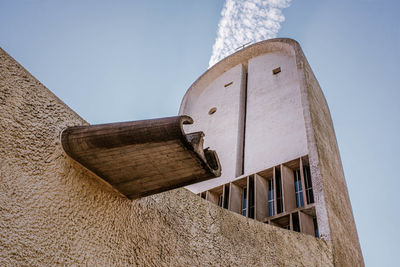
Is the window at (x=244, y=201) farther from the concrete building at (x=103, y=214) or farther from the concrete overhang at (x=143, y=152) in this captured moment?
the concrete overhang at (x=143, y=152)

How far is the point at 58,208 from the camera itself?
1.67m

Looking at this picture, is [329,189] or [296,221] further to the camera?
[329,189]

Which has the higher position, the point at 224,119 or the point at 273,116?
the point at 224,119

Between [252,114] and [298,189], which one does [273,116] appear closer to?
[252,114]

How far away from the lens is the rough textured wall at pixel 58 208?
59.5 inches

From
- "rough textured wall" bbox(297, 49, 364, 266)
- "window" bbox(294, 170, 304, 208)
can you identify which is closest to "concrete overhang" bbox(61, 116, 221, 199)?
"rough textured wall" bbox(297, 49, 364, 266)

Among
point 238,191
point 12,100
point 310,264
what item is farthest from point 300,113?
point 12,100

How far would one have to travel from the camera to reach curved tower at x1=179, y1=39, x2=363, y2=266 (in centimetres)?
636

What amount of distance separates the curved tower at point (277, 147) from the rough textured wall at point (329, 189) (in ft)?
0.06

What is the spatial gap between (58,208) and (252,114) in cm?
860

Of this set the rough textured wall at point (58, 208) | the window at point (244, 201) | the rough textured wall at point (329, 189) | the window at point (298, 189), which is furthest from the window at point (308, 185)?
the rough textured wall at point (58, 208)

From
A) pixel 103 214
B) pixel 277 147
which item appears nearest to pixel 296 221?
pixel 277 147

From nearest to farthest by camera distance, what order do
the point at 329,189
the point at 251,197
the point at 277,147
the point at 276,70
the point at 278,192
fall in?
the point at 329,189 → the point at 278,192 → the point at 251,197 → the point at 277,147 → the point at 276,70

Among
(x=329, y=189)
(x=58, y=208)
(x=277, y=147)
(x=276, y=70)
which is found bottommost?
(x=58, y=208)
